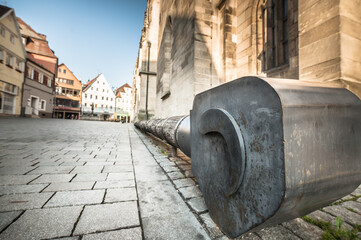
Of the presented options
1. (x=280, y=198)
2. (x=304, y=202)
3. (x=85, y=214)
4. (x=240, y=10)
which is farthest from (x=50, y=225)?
(x=240, y=10)

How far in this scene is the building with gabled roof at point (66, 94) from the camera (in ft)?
131

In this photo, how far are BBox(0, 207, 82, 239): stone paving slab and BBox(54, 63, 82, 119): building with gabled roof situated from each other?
160ft

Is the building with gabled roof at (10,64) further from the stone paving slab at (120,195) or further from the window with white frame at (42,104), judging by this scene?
the stone paving slab at (120,195)

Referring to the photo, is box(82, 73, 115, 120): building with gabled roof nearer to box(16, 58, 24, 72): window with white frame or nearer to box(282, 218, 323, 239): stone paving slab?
box(16, 58, 24, 72): window with white frame

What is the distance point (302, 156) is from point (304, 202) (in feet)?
0.72

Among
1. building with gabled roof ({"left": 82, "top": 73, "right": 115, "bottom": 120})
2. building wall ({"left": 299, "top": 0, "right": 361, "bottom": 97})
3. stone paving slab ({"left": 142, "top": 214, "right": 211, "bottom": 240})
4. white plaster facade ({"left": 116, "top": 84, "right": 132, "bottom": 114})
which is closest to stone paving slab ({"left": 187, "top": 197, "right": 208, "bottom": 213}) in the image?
stone paving slab ({"left": 142, "top": 214, "right": 211, "bottom": 240})

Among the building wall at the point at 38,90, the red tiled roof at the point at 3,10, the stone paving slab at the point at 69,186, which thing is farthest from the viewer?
the building wall at the point at 38,90

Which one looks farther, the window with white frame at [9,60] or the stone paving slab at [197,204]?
the window with white frame at [9,60]

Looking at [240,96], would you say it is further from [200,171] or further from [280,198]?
Result: [200,171]

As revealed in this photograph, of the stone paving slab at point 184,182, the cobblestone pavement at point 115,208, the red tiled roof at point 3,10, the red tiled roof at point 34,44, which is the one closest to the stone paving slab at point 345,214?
the cobblestone pavement at point 115,208

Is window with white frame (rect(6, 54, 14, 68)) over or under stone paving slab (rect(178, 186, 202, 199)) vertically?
over

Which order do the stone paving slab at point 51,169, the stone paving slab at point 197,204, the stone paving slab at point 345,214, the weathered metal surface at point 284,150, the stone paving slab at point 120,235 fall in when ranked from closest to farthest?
the weathered metal surface at point 284,150, the stone paving slab at point 120,235, the stone paving slab at point 345,214, the stone paving slab at point 197,204, the stone paving slab at point 51,169

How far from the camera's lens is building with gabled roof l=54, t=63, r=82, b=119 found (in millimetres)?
40000

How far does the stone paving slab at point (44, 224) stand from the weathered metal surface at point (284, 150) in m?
1.04
